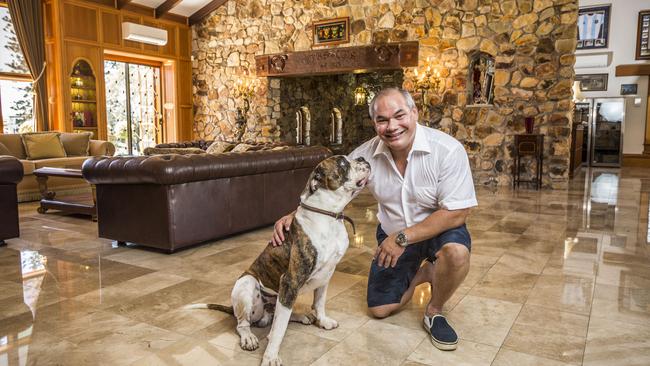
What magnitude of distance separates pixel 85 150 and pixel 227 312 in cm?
647

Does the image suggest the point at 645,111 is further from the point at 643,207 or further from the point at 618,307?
the point at 618,307

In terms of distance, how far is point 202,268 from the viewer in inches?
131

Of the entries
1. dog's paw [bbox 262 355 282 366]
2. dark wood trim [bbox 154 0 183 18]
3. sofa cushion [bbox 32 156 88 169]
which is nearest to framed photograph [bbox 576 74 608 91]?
dark wood trim [bbox 154 0 183 18]

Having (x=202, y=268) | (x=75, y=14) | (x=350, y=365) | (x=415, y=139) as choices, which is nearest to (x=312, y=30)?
(x=75, y=14)

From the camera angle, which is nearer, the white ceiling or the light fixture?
the white ceiling

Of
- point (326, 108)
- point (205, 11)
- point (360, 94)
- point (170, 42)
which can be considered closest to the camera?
point (170, 42)

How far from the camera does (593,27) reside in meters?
12.0

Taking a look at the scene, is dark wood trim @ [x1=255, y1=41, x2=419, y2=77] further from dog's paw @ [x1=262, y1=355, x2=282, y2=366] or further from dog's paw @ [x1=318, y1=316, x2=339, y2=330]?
dog's paw @ [x1=262, y1=355, x2=282, y2=366]

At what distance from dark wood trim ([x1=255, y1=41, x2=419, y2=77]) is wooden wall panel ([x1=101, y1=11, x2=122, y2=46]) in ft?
8.82

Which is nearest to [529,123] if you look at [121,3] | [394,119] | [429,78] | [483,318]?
[429,78]

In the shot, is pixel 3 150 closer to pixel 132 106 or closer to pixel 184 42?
pixel 132 106

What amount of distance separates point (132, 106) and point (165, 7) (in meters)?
2.17

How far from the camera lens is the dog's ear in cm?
187

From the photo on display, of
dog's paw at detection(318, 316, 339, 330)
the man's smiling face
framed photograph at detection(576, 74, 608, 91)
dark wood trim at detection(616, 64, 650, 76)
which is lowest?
dog's paw at detection(318, 316, 339, 330)
